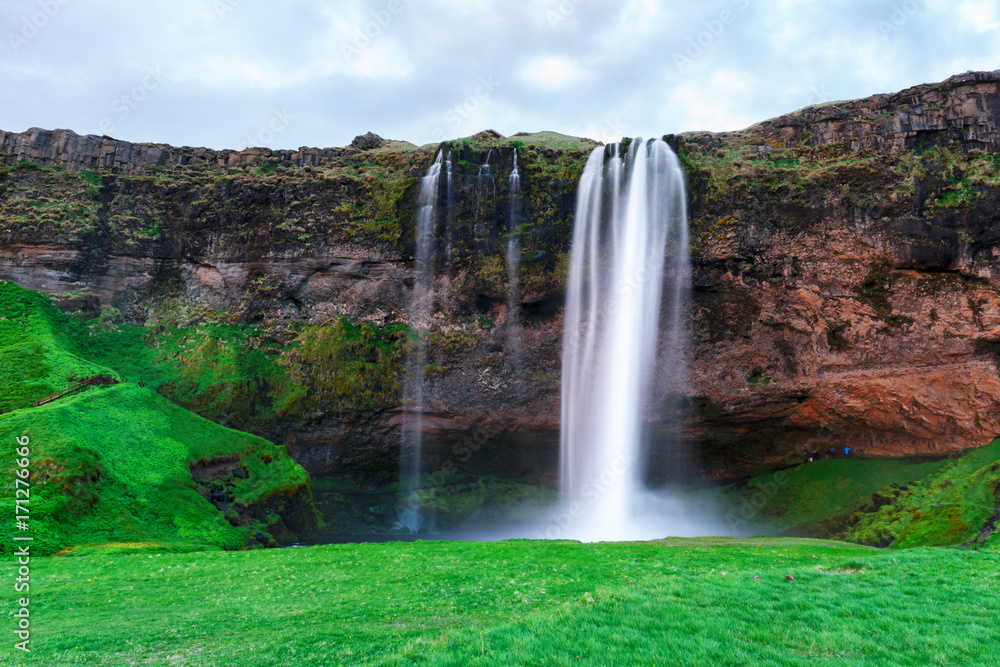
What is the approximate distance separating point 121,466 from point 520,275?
2683 centimetres

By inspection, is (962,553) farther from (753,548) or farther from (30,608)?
(30,608)

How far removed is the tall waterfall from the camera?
38094 mm

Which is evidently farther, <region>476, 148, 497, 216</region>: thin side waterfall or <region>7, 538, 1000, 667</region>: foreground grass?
<region>476, 148, 497, 216</region>: thin side waterfall

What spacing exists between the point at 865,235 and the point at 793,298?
19.1 ft

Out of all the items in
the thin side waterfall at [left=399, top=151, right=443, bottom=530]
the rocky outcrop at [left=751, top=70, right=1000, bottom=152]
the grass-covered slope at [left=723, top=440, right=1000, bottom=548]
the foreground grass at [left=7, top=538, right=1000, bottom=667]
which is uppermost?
the rocky outcrop at [left=751, top=70, right=1000, bottom=152]

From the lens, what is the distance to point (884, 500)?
36.2 metres

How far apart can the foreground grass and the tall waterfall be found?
19296mm

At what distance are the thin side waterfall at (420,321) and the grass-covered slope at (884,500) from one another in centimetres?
2490

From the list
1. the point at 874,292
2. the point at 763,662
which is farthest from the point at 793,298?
the point at 763,662

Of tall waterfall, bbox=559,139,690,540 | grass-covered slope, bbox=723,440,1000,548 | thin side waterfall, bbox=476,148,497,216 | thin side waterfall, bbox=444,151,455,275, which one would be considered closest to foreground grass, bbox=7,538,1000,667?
grass-covered slope, bbox=723,440,1000,548

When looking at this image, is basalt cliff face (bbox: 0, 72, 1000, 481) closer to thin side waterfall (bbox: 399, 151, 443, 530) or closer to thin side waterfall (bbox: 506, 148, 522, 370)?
thin side waterfall (bbox: 506, 148, 522, 370)

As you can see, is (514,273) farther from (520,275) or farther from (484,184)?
(484,184)

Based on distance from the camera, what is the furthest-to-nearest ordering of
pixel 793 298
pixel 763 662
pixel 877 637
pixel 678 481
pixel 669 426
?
pixel 678 481 < pixel 669 426 < pixel 793 298 < pixel 877 637 < pixel 763 662

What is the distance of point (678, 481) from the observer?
46125mm
